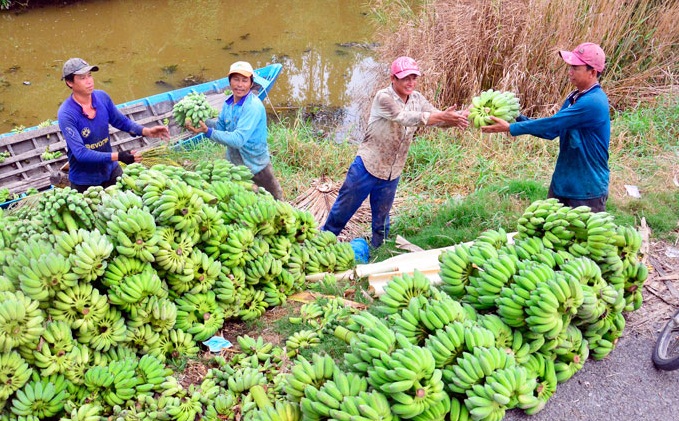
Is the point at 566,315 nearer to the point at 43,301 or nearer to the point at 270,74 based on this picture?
the point at 43,301

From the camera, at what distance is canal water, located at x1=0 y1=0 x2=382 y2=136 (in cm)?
1160

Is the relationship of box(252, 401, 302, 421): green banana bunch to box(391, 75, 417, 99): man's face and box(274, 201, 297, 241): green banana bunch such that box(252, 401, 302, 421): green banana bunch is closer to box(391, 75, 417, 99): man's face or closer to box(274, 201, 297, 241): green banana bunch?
box(274, 201, 297, 241): green banana bunch

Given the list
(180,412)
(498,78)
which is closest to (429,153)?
(498,78)

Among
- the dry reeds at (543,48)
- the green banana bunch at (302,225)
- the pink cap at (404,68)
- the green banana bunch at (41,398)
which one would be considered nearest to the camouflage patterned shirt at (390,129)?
the pink cap at (404,68)

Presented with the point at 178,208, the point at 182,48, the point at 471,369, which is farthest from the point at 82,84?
the point at 182,48

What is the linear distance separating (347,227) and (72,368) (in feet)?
13.4

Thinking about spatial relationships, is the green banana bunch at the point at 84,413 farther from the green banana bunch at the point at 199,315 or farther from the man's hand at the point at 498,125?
the man's hand at the point at 498,125

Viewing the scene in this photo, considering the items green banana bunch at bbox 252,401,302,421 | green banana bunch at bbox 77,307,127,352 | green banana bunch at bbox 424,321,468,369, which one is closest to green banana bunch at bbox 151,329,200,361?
green banana bunch at bbox 77,307,127,352

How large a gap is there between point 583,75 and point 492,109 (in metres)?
0.82

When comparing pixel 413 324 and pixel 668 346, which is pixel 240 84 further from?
pixel 668 346

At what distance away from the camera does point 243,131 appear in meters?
4.98

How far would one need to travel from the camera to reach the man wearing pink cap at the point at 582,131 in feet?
13.4

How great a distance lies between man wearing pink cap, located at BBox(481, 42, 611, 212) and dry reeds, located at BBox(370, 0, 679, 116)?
12.5 feet

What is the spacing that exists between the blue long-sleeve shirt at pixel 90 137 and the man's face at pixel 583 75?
401 centimetres
